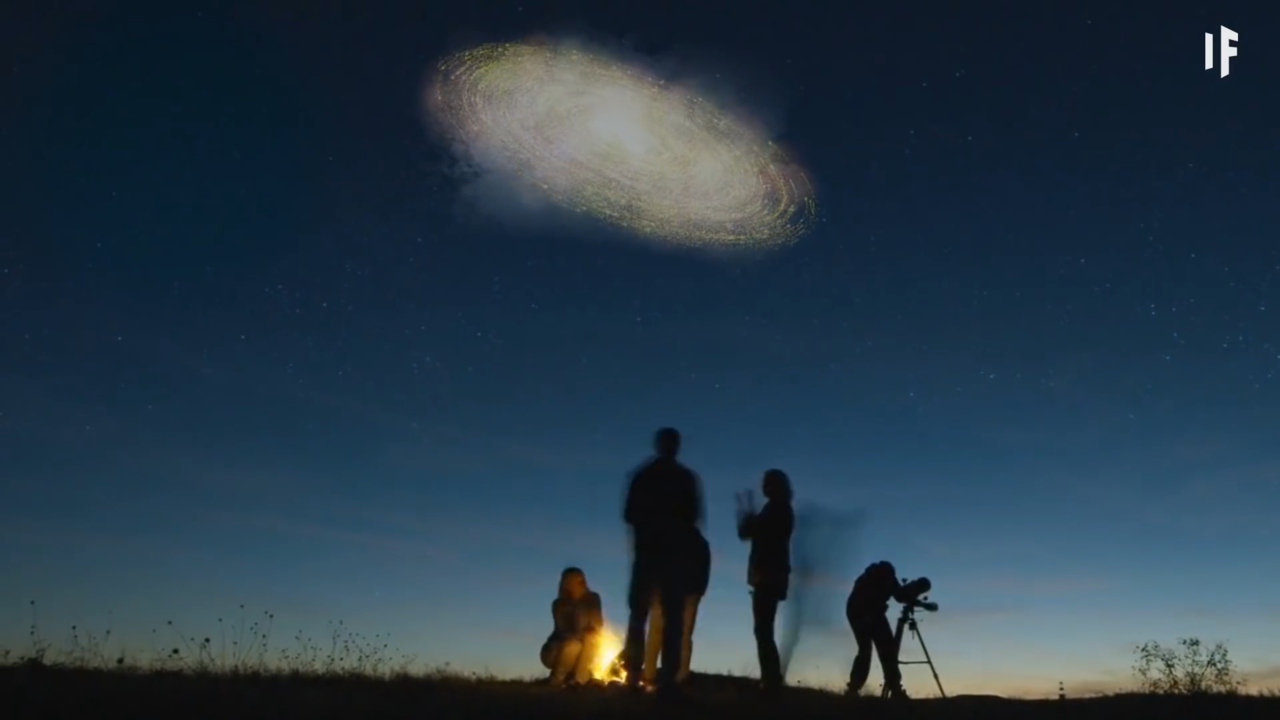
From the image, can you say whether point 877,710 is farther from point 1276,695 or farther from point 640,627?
point 1276,695

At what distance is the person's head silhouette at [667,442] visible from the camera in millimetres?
A: 10453

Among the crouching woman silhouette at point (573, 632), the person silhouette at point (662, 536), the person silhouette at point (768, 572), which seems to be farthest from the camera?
the crouching woman silhouette at point (573, 632)

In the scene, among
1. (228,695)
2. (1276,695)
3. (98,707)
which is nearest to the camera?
(98,707)

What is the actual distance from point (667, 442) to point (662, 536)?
846 mm

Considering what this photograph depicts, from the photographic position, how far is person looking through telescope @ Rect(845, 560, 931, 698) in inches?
549

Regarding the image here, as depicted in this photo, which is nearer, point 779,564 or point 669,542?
point 669,542

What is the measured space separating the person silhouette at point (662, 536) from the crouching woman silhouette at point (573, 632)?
2773 millimetres

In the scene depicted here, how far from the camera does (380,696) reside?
9234 mm

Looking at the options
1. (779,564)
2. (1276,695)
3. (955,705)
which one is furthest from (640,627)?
(1276,695)

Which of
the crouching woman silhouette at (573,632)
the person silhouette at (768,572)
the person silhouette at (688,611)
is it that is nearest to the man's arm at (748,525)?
the person silhouette at (768,572)

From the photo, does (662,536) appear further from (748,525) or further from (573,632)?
(573,632)

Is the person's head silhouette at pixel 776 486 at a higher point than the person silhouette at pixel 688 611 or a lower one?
higher

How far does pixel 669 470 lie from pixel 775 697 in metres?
2.41

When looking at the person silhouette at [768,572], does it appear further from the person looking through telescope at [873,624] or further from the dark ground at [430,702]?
the person looking through telescope at [873,624]
